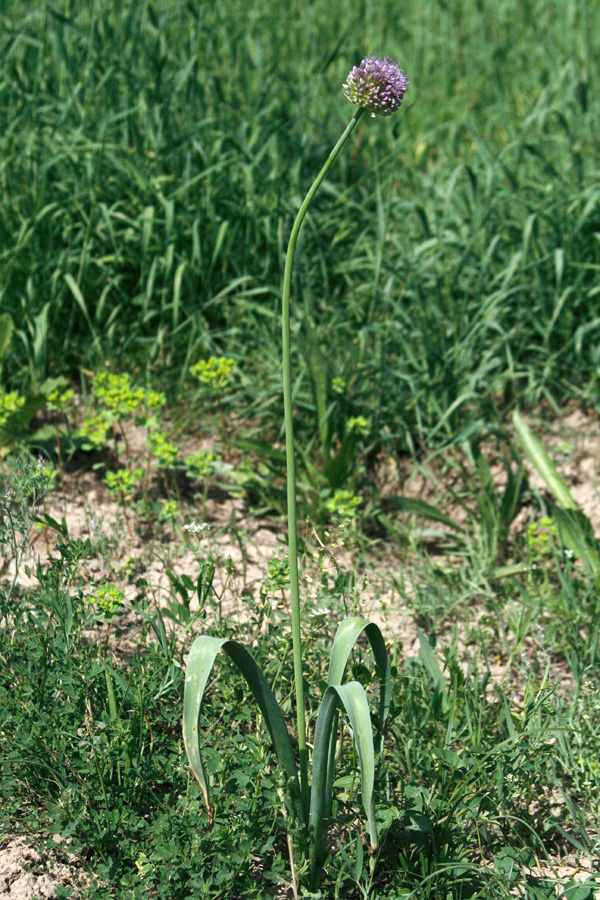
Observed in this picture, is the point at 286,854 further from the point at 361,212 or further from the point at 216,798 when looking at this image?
the point at 361,212

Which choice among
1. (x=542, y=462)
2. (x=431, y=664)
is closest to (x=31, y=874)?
(x=431, y=664)

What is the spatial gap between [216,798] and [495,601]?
109 centimetres

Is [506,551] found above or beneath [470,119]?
beneath

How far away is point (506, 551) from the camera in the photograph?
2.70m

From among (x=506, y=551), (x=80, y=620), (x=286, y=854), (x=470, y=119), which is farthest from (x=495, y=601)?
(x=470, y=119)

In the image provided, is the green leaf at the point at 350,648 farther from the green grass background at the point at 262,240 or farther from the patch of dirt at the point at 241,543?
the green grass background at the point at 262,240

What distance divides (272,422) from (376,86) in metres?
1.76

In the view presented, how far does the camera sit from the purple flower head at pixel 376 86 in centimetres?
130

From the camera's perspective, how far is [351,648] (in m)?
1.41

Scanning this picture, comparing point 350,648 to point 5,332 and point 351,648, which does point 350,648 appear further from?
point 5,332

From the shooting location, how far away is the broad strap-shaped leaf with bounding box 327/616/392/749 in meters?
1.44

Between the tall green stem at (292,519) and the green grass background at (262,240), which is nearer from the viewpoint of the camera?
the tall green stem at (292,519)

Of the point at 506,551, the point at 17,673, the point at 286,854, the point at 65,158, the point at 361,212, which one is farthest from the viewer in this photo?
the point at 361,212

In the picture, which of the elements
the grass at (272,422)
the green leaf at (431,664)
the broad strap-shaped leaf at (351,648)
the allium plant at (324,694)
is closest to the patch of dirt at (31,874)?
the grass at (272,422)
